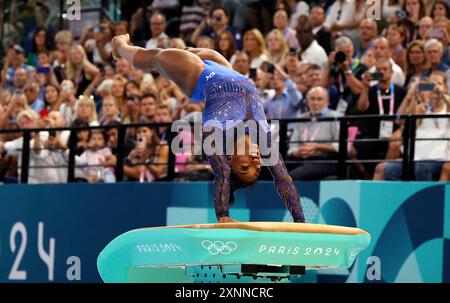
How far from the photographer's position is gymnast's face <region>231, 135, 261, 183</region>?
917cm

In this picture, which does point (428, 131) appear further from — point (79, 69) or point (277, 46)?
point (79, 69)

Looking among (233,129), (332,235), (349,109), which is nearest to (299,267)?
(332,235)

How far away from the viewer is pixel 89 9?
1661 centimetres

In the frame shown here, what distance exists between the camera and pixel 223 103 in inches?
370

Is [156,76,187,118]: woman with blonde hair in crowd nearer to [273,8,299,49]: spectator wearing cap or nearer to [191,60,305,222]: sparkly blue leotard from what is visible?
[273,8,299,49]: spectator wearing cap

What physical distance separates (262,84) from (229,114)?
3.90 metres

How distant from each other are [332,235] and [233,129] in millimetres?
1093

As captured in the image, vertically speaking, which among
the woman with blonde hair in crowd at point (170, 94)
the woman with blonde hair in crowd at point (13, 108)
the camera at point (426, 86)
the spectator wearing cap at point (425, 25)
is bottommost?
the woman with blonde hair in crowd at point (13, 108)

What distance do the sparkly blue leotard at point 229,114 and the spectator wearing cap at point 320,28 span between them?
163 inches

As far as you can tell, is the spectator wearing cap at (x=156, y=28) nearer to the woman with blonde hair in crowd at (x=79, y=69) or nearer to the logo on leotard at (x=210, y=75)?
the woman with blonde hair in crowd at (x=79, y=69)

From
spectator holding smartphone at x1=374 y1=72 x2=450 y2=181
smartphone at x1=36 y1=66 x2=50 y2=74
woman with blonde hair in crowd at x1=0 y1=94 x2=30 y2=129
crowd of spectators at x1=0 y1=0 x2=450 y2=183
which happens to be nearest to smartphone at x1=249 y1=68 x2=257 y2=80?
crowd of spectators at x1=0 y1=0 x2=450 y2=183

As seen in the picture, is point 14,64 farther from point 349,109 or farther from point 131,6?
point 349,109

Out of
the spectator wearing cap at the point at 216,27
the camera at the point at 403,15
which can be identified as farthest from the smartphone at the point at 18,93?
the camera at the point at 403,15

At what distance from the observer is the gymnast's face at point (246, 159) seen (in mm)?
9172
